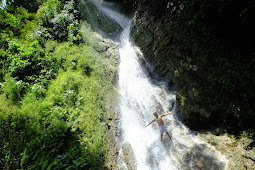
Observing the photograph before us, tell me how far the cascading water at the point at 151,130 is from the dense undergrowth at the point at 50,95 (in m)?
1.44

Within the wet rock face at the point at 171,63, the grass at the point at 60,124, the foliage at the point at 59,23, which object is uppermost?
the wet rock face at the point at 171,63

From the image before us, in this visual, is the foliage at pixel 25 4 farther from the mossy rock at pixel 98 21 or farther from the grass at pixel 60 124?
the grass at pixel 60 124

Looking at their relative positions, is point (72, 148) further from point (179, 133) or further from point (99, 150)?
point (179, 133)

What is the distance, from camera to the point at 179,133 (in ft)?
22.4

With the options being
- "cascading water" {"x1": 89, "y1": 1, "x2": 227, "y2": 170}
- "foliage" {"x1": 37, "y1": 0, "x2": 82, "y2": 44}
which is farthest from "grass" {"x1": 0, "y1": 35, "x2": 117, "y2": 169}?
"foliage" {"x1": 37, "y1": 0, "x2": 82, "y2": 44}

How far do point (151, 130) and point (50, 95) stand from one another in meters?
5.42

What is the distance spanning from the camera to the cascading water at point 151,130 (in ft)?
18.7

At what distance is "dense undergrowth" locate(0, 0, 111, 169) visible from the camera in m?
5.57

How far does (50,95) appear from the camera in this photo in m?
7.43

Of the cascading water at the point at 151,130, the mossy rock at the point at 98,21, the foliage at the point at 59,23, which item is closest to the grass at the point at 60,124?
the cascading water at the point at 151,130

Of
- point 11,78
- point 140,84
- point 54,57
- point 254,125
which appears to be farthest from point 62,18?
point 254,125

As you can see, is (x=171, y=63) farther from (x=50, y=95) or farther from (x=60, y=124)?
(x=50, y=95)

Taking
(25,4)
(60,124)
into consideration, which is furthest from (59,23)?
(60,124)

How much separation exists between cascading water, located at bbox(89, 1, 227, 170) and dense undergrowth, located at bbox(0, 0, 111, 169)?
1444 millimetres
